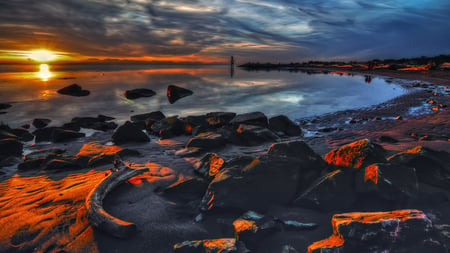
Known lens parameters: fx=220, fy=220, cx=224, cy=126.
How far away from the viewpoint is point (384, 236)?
8.55 feet

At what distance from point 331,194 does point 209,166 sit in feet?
8.75

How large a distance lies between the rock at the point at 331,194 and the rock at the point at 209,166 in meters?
1.79

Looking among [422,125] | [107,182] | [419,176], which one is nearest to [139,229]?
[107,182]

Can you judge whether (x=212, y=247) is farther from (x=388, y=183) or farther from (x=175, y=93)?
(x=175, y=93)

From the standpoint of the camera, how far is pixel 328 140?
810cm

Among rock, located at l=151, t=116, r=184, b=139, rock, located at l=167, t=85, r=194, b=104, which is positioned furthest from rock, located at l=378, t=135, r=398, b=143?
rock, located at l=167, t=85, r=194, b=104

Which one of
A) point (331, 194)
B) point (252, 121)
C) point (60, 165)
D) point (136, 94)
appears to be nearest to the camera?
point (331, 194)

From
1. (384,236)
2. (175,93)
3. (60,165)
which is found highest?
(175,93)

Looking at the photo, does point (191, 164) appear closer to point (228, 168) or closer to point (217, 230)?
point (228, 168)

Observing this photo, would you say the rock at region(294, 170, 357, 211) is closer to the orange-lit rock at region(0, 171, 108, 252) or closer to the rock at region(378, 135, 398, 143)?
the orange-lit rock at region(0, 171, 108, 252)

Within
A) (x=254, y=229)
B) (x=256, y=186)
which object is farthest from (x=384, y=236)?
(x=256, y=186)

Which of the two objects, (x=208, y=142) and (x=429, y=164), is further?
(x=208, y=142)

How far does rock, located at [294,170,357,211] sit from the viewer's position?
3.68 metres

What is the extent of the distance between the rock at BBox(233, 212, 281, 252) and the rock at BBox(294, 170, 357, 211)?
0.79 metres
